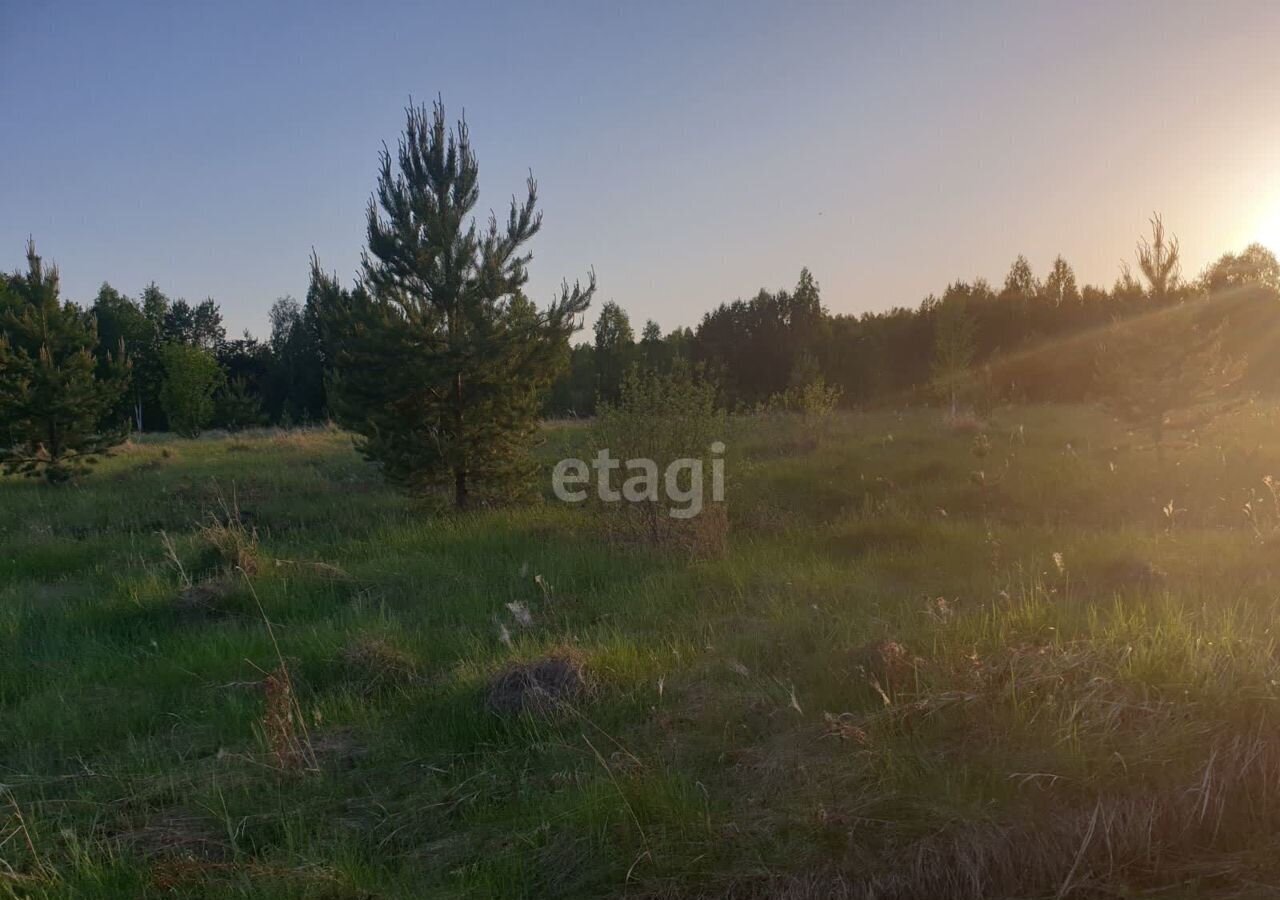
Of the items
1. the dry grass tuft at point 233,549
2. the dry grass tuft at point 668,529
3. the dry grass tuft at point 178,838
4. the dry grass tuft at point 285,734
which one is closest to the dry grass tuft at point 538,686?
the dry grass tuft at point 285,734

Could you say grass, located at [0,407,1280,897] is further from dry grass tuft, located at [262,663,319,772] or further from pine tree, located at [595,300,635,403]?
pine tree, located at [595,300,635,403]

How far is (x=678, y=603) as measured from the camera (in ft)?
22.4

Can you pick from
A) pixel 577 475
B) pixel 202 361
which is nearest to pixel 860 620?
pixel 577 475

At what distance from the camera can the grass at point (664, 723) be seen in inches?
117

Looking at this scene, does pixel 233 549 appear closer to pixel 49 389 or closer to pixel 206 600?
pixel 206 600

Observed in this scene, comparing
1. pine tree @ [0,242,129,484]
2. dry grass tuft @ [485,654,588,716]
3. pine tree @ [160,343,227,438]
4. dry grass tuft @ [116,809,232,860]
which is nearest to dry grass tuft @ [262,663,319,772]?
dry grass tuft @ [116,809,232,860]

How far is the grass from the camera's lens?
2.97m

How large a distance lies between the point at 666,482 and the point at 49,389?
14.1 meters

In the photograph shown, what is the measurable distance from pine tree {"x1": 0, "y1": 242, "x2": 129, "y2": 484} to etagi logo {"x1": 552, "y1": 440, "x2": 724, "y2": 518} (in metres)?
12.8

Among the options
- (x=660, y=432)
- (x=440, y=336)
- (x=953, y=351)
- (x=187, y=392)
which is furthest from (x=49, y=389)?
(x=953, y=351)

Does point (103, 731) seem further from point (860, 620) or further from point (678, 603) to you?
point (860, 620)

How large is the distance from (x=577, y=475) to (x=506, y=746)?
7229mm

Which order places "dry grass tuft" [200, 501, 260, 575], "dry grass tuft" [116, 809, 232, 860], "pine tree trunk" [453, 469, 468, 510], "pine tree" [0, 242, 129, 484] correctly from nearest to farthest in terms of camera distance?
"dry grass tuft" [116, 809, 232, 860]
"dry grass tuft" [200, 501, 260, 575]
"pine tree trunk" [453, 469, 468, 510]
"pine tree" [0, 242, 129, 484]

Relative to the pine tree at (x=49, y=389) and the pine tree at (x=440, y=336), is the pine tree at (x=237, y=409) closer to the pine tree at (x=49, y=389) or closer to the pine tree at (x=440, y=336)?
the pine tree at (x=49, y=389)
